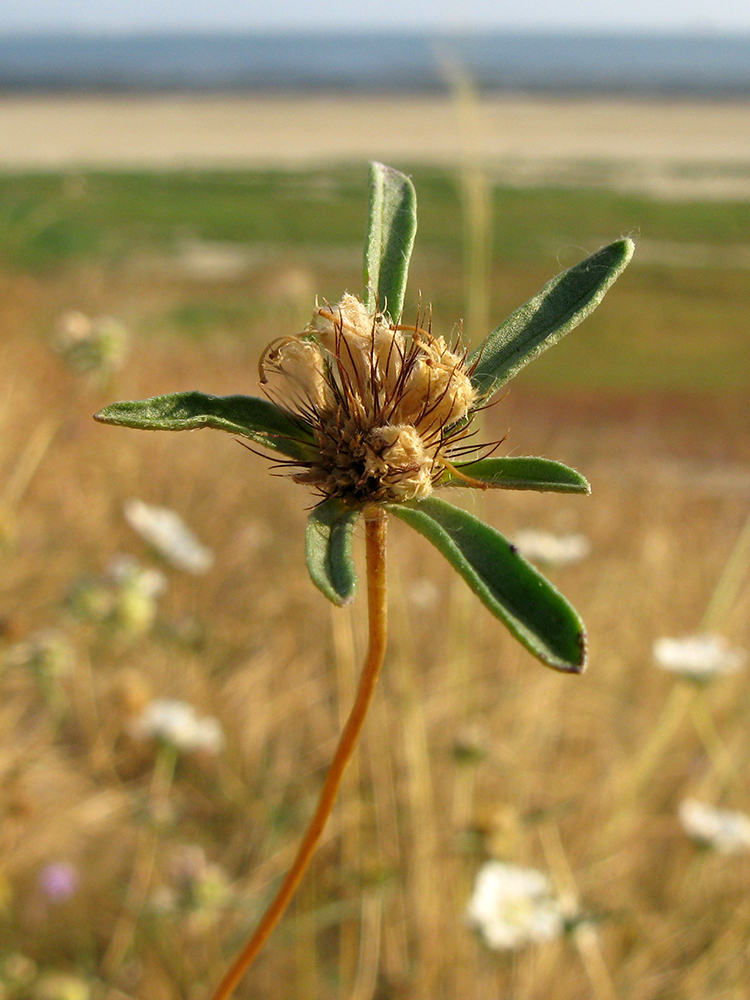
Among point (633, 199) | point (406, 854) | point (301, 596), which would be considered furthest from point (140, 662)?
point (633, 199)

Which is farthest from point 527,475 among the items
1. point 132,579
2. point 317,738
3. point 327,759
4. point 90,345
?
point 317,738

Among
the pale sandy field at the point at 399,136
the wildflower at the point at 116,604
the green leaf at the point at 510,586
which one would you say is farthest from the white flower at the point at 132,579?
the pale sandy field at the point at 399,136

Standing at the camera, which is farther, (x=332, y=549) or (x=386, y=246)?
(x=386, y=246)

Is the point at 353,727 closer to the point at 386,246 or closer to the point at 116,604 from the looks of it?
the point at 386,246

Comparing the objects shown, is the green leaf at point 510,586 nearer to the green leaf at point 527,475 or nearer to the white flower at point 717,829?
the green leaf at point 527,475

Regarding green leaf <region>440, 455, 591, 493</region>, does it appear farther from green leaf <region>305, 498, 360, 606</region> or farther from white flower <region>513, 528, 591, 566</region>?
white flower <region>513, 528, 591, 566</region>

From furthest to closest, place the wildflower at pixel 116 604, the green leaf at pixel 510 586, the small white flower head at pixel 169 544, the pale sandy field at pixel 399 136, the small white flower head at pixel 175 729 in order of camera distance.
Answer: the pale sandy field at pixel 399 136, the small white flower head at pixel 169 544, the small white flower head at pixel 175 729, the wildflower at pixel 116 604, the green leaf at pixel 510 586
